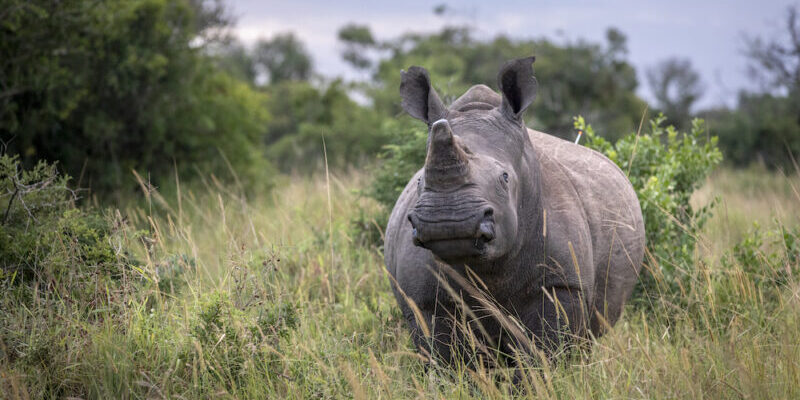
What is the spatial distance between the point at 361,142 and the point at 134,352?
12227 millimetres

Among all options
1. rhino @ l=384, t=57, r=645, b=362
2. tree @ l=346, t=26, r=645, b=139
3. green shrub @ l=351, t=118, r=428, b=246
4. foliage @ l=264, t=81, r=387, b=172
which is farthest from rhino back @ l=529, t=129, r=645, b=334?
tree @ l=346, t=26, r=645, b=139

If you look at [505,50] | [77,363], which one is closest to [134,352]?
[77,363]

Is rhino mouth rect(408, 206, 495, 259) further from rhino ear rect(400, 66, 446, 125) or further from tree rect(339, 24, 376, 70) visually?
tree rect(339, 24, 376, 70)

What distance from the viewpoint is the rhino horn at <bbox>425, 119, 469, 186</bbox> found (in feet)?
11.0

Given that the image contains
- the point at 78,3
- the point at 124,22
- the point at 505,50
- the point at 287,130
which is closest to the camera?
the point at 78,3

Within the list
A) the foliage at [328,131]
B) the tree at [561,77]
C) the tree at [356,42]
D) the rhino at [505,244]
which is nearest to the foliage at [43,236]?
the rhino at [505,244]

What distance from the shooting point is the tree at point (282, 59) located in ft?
144

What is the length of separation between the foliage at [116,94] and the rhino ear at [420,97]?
5.65 metres

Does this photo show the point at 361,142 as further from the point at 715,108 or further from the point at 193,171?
the point at 715,108

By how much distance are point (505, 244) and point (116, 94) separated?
868 centimetres

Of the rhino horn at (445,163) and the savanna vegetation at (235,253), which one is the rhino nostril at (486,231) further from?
the savanna vegetation at (235,253)

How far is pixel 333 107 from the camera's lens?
19594 millimetres

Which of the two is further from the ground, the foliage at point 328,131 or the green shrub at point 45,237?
the green shrub at point 45,237

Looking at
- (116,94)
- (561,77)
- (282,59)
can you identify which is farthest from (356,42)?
(116,94)
